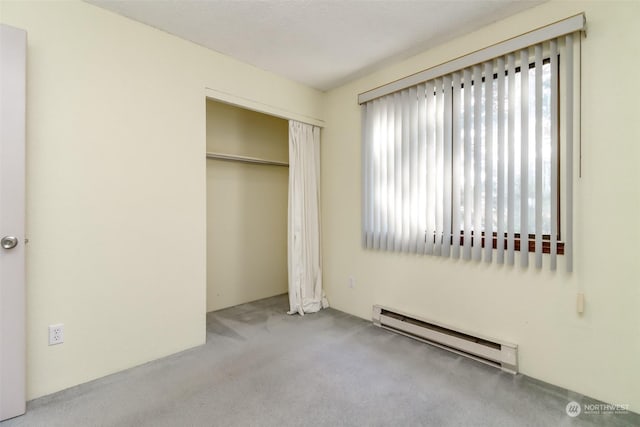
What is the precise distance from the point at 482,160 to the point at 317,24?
5.08 ft

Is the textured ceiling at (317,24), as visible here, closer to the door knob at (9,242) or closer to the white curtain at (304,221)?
the white curtain at (304,221)

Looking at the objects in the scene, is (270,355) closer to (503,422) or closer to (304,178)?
(503,422)

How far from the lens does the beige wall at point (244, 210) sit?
3408 mm

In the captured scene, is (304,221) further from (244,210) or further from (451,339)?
(451,339)

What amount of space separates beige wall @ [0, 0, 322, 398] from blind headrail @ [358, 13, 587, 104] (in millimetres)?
1543

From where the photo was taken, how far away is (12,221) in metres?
1.63

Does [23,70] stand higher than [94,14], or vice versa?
[94,14]

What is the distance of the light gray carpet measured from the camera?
1.60 meters

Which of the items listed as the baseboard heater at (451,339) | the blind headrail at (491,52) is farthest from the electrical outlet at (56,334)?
the blind headrail at (491,52)

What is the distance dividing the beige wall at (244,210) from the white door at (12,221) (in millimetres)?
1746

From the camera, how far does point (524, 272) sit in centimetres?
203

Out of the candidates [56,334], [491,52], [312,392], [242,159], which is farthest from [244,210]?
[491,52]

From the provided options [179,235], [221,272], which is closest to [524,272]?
[179,235]

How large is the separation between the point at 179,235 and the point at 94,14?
1583mm
